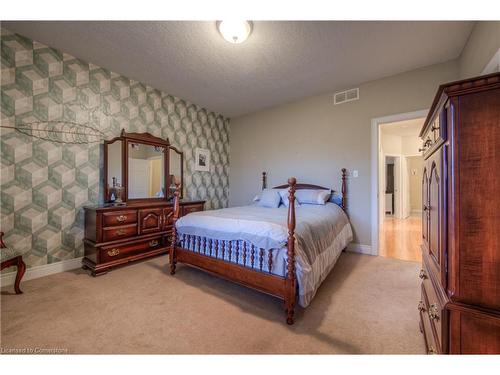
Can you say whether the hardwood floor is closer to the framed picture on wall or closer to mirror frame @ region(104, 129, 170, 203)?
the framed picture on wall

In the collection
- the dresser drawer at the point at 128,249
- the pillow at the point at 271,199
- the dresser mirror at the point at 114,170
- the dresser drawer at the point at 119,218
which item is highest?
the dresser mirror at the point at 114,170

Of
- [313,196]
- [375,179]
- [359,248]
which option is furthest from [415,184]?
[313,196]

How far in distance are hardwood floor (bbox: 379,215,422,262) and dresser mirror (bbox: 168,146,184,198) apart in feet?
11.6

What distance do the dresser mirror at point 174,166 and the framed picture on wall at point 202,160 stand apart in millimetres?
371

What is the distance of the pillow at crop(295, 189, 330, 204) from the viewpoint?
3.31m

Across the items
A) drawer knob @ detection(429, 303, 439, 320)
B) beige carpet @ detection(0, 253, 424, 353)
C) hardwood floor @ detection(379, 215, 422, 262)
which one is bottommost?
beige carpet @ detection(0, 253, 424, 353)

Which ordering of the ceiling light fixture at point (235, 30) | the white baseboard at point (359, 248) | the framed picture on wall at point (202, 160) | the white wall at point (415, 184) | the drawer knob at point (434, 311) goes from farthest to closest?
1. the white wall at point (415, 184)
2. the framed picture on wall at point (202, 160)
3. the white baseboard at point (359, 248)
4. the ceiling light fixture at point (235, 30)
5. the drawer knob at point (434, 311)

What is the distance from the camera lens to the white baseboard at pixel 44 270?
2.18m

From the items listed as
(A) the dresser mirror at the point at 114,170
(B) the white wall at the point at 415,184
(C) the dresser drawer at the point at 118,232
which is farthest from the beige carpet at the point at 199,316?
(B) the white wall at the point at 415,184

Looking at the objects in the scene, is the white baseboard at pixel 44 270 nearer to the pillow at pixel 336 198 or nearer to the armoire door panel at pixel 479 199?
the armoire door panel at pixel 479 199

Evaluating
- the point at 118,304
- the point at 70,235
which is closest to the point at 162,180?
the point at 70,235

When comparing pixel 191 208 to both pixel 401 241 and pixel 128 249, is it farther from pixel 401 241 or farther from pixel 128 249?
pixel 401 241

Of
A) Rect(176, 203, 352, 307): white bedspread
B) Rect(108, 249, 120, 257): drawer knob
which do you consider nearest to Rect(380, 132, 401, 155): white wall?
Rect(176, 203, 352, 307): white bedspread

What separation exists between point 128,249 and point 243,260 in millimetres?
1706
